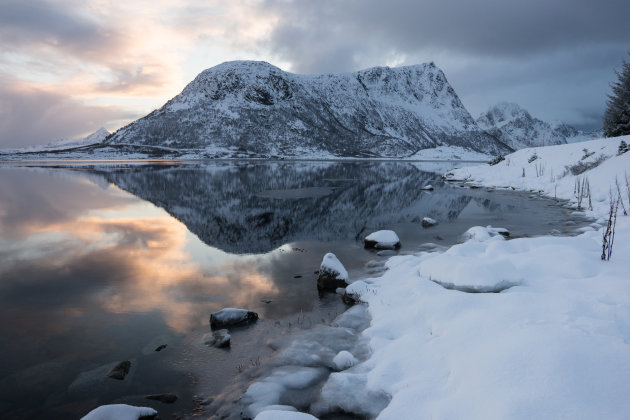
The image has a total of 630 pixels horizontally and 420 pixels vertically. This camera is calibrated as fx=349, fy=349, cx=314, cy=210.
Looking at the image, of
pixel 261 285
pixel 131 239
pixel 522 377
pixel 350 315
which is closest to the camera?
pixel 522 377

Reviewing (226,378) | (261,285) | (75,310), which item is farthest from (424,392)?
(75,310)

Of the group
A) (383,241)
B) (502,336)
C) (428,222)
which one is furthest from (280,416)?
(428,222)

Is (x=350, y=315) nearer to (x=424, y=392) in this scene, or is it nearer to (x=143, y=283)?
(x=424, y=392)

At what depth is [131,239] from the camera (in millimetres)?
18344

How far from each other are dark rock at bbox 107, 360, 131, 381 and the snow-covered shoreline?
414 cm

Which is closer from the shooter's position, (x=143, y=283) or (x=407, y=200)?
(x=143, y=283)

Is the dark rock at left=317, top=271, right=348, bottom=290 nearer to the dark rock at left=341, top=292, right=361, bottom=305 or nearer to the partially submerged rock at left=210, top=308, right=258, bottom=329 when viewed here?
the dark rock at left=341, top=292, right=361, bottom=305

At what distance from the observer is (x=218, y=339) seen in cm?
830

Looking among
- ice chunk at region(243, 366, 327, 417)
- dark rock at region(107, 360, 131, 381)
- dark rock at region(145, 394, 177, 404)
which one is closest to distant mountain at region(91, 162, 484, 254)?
dark rock at region(107, 360, 131, 381)

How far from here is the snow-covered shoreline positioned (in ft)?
14.6

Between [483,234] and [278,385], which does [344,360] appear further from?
[483,234]

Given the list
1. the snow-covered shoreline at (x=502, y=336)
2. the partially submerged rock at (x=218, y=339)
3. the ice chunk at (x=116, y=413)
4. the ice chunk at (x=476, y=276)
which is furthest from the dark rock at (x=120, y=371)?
the ice chunk at (x=476, y=276)

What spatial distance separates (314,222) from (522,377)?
60.0ft

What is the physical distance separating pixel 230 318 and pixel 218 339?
907 millimetres
